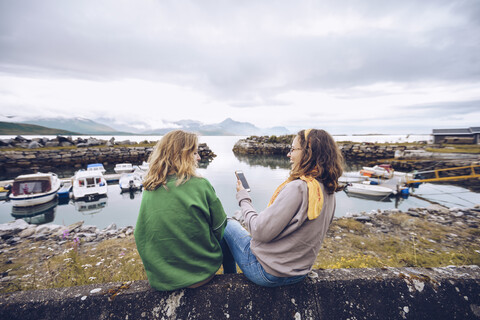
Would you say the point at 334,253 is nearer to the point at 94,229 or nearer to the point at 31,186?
the point at 94,229

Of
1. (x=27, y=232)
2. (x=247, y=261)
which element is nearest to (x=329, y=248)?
(x=247, y=261)

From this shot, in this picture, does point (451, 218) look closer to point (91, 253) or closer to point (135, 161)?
point (91, 253)

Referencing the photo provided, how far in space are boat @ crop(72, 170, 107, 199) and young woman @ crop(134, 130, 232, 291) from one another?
17688 millimetres

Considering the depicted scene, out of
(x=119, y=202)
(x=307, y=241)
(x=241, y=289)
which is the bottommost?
(x=119, y=202)

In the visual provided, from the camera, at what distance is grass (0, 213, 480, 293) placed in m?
4.04

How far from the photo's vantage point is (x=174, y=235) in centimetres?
152

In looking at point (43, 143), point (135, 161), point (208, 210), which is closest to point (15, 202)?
point (208, 210)

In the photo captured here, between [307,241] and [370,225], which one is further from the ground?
[307,241]

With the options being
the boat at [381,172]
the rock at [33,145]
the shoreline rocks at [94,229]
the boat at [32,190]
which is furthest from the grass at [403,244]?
the rock at [33,145]

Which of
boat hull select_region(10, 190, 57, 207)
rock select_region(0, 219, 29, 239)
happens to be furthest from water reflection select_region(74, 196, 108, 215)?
rock select_region(0, 219, 29, 239)

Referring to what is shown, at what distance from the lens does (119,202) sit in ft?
50.9

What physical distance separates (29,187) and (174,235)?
1906cm

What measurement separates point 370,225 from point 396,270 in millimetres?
6799

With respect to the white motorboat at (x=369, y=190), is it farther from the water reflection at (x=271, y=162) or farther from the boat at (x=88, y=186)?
the boat at (x=88, y=186)
